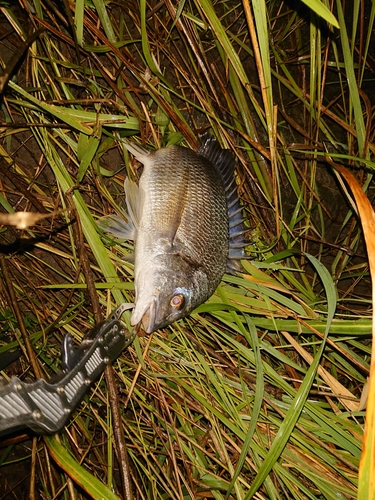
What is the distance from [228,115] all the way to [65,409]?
204 centimetres

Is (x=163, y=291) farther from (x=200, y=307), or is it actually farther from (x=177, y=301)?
(x=200, y=307)

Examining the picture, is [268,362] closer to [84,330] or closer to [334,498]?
[334,498]

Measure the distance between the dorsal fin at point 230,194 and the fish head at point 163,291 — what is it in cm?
38

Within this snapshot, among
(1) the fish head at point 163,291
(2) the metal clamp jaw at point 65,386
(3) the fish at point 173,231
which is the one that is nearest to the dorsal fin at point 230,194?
(3) the fish at point 173,231

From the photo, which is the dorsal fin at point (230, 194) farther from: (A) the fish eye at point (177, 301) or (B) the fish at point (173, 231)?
(A) the fish eye at point (177, 301)

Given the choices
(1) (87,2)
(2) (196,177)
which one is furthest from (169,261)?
(1) (87,2)

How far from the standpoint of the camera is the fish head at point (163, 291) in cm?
253

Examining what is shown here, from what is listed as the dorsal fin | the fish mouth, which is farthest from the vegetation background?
the fish mouth

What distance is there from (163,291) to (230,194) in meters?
0.76

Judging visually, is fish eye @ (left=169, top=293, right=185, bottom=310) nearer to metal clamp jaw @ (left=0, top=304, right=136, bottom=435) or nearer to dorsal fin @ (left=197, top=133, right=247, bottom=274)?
metal clamp jaw @ (left=0, top=304, right=136, bottom=435)

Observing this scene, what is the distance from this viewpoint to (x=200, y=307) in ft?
9.20

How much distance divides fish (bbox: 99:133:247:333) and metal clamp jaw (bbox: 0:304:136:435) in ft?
0.52

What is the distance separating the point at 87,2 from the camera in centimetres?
270

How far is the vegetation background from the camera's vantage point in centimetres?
269
